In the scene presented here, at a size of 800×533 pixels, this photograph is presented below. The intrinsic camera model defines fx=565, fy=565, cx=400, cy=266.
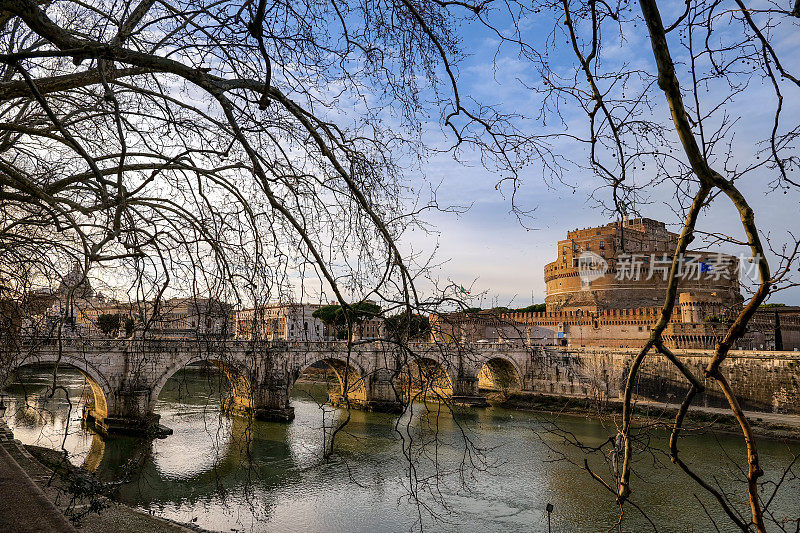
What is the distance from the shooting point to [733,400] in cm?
141

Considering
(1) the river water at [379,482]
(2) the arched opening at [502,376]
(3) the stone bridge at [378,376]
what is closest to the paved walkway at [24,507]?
(1) the river water at [379,482]

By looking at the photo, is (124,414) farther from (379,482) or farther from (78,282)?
(78,282)

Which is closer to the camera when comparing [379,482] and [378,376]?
[379,482]

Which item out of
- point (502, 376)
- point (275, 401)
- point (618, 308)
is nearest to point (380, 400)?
point (275, 401)

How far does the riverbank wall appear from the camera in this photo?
21.9 meters

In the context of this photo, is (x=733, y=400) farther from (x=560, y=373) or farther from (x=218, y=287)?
(x=560, y=373)

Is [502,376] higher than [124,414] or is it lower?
higher

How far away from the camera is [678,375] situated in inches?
1055

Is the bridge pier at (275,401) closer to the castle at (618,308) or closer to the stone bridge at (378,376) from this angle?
the stone bridge at (378,376)

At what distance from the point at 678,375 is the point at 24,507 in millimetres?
27277

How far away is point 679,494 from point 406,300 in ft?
41.5

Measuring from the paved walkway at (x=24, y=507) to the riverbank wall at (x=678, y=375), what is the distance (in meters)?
13.7

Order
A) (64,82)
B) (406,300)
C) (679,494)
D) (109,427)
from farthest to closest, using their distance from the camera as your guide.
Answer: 1. (109,427)
2. (679,494)
3. (64,82)
4. (406,300)

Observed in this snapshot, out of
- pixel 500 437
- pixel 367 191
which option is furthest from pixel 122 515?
pixel 500 437
